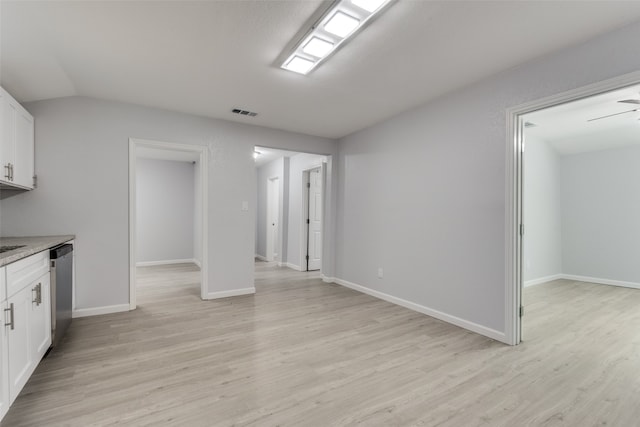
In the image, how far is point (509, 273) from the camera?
272cm

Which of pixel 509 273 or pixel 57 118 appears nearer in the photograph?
pixel 509 273

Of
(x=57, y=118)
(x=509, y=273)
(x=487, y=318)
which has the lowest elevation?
(x=487, y=318)

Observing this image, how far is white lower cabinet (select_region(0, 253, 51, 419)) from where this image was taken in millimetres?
1667

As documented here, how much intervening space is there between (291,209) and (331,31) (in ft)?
16.0

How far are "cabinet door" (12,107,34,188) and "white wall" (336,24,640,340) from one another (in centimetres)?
390

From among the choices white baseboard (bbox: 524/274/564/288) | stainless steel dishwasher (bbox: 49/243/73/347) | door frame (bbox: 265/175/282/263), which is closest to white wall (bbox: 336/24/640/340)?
white baseboard (bbox: 524/274/564/288)

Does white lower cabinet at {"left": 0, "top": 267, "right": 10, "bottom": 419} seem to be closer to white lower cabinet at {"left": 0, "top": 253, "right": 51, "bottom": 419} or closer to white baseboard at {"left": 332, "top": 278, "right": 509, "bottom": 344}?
white lower cabinet at {"left": 0, "top": 253, "right": 51, "bottom": 419}

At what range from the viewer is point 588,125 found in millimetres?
4445

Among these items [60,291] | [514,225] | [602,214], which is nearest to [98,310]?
[60,291]

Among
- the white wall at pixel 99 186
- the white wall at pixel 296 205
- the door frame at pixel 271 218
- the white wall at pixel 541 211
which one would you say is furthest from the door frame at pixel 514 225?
the door frame at pixel 271 218

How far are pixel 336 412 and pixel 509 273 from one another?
1963mm

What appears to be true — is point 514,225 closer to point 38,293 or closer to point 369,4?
point 369,4

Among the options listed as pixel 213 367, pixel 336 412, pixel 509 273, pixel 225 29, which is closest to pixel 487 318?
pixel 509 273

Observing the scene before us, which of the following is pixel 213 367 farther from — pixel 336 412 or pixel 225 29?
pixel 225 29
